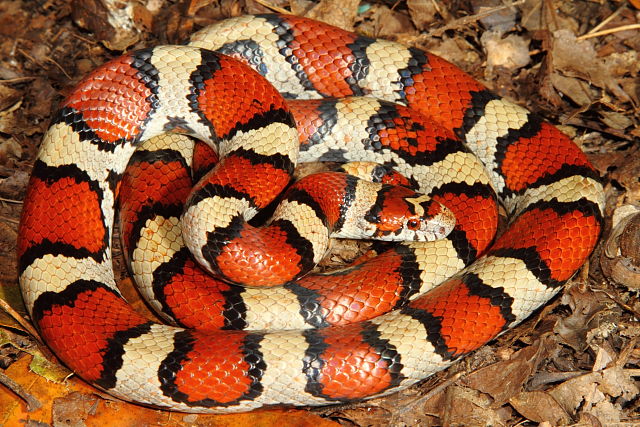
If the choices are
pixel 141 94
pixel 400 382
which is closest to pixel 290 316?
pixel 400 382

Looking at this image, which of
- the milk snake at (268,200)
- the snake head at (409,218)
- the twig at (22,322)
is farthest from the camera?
the snake head at (409,218)

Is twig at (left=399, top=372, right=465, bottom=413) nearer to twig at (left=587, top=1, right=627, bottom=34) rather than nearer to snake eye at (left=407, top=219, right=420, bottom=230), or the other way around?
snake eye at (left=407, top=219, right=420, bottom=230)

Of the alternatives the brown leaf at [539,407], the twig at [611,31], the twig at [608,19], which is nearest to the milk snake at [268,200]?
the brown leaf at [539,407]

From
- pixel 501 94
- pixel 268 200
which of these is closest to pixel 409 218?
pixel 268 200

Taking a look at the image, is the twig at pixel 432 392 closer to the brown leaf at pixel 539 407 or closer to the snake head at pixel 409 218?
the brown leaf at pixel 539 407

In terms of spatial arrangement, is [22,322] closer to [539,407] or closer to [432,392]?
[432,392]

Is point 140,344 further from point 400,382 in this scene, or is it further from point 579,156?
point 579,156

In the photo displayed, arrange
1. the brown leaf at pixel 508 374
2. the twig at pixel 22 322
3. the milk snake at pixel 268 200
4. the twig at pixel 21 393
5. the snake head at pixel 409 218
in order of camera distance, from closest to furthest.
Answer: the milk snake at pixel 268 200 → the twig at pixel 21 393 → the brown leaf at pixel 508 374 → the twig at pixel 22 322 → the snake head at pixel 409 218
